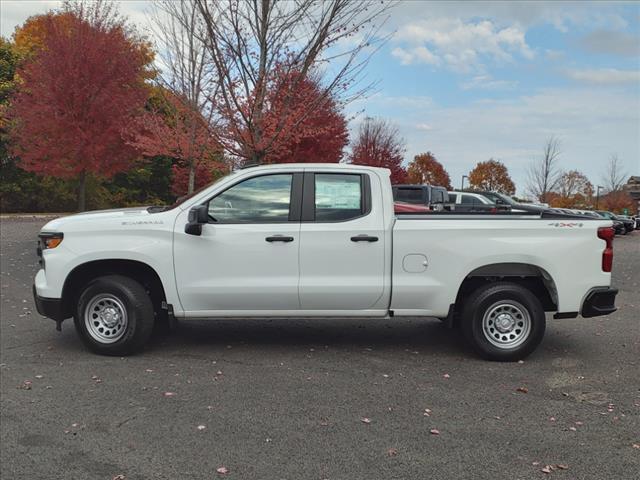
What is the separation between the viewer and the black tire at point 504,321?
18.6 ft

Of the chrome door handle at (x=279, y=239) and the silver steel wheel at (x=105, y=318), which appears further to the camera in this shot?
the silver steel wheel at (x=105, y=318)

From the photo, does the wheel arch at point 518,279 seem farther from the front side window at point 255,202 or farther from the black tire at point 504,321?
the front side window at point 255,202

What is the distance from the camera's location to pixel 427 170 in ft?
255

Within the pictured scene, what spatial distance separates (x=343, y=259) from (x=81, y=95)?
17512mm

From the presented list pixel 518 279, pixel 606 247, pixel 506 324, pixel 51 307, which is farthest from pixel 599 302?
pixel 51 307

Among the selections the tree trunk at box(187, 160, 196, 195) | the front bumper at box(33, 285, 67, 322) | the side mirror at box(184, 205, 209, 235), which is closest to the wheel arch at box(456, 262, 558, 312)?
the side mirror at box(184, 205, 209, 235)

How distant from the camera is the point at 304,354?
19.4 feet

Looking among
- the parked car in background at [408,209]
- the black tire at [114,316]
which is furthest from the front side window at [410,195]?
the black tire at [114,316]

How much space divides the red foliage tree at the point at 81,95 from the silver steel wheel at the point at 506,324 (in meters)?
17.9

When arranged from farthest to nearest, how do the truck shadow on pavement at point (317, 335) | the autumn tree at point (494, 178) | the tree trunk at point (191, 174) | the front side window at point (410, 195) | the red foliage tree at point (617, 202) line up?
the autumn tree at point (494, 178) < the red foliage tree at point (617, 202) < the front side window at point (410, 195) < the tree trunk at point (191, 174) < the truck shadow on pavement at point (317, 335)

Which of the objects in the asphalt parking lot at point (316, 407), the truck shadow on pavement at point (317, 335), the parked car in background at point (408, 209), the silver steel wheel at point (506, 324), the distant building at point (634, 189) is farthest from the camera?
the distant building at point (634, 189)

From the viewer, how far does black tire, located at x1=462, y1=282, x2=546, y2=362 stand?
18.6 ft

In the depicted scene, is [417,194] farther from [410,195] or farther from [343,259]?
[343,259]

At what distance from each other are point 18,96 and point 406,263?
22274 millimetres
